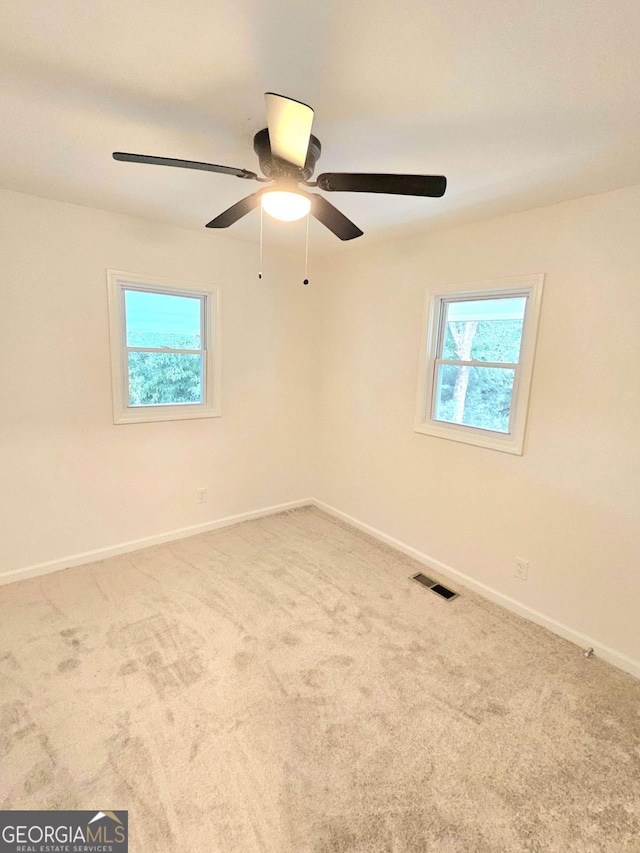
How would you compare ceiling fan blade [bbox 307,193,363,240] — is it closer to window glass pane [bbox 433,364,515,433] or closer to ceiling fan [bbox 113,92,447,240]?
ceiling fan [bbox 113,92,447,240]

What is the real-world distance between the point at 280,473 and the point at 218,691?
89.2 inches

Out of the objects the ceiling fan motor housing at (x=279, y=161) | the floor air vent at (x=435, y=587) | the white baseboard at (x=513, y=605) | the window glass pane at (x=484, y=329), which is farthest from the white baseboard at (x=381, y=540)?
the ceiling fan motor housing at (x=279, y=161)

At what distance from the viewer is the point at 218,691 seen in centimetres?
187

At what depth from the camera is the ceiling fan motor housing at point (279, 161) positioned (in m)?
1.49

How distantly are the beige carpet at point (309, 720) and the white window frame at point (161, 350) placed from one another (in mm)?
1231

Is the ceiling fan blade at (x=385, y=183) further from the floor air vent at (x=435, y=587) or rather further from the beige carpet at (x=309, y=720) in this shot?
the floor air vent at (x=435, y=587)

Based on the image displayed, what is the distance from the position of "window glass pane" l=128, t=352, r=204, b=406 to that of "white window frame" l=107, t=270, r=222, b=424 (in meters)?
0.05

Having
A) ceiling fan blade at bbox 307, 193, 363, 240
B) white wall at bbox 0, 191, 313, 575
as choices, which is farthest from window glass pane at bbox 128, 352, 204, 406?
ceiling fan blade at bbox 307, 193, 363, 240

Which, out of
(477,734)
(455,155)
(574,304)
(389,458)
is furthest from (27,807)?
(574,304)

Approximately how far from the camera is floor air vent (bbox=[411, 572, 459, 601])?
8.90 feet

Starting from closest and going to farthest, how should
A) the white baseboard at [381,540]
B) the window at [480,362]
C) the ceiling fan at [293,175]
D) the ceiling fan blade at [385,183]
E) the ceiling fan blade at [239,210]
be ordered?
the ceiling fan at [293,175]
the ceiling fan blade at [385,183]
the ceiling fan blade at [239,210]
the white baseboard at [381,540]
the window at [480,362]

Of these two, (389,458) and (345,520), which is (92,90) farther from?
(345,520)

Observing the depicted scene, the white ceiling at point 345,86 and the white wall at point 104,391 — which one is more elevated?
the white ceiling at point 345,86

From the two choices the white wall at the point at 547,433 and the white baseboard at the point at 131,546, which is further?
the white baseboard at the point at 131,546
